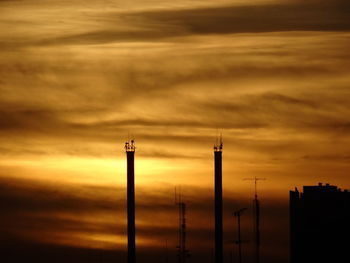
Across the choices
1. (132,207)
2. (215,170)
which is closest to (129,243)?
(132,207)

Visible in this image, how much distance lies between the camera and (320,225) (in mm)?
161125

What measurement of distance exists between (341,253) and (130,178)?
92.4ft

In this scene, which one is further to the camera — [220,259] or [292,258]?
[292,258]

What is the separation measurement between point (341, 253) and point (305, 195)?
856 centimetres

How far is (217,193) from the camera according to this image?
148500 mm

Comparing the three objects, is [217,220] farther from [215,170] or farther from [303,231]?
[303,231]

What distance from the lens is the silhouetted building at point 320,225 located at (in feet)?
520

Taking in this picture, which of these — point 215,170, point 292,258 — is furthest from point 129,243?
point 292,258

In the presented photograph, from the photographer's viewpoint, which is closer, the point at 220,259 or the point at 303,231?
the point at 220,259

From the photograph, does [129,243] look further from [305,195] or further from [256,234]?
[305,195]

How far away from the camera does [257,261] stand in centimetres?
14962

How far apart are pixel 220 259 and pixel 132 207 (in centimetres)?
1078

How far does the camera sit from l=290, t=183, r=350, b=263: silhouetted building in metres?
158

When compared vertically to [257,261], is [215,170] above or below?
above
